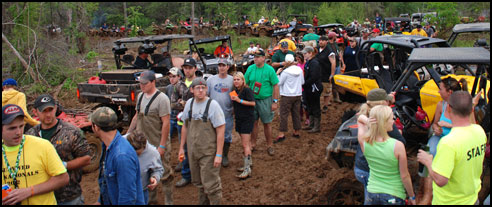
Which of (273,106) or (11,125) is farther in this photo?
(273,106)

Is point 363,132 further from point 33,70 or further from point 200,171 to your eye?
point 33,70

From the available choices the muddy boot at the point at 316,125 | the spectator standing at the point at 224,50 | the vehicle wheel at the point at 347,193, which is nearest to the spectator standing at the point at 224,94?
the vehicle wheel at the point at 347,193

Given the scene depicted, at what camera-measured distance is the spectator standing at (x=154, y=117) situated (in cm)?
440

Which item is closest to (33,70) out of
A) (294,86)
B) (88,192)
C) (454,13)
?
(88,192)

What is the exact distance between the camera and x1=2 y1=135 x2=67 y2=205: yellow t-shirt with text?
2709 mm

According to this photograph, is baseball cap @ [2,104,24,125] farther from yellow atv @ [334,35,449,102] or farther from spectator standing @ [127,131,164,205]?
yellow atv @ [334,35,449,102]

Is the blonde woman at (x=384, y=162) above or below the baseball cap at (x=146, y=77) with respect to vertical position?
below

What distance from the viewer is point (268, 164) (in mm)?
5824

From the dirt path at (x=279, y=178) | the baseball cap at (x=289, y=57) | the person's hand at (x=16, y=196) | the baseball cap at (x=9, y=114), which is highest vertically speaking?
the baseball cap at (x=289, y=57)

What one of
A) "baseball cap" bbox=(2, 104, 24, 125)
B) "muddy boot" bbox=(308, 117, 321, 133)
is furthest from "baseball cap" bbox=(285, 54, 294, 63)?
"baseball cap" bbox=(2, 104, 24, 125)

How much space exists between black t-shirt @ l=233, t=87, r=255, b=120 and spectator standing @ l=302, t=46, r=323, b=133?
1935 millimetres

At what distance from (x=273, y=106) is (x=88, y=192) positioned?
118 inches

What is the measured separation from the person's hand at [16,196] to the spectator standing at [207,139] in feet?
5.80

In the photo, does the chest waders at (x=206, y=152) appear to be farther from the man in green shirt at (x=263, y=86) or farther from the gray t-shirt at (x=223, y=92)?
the man in green shirt at (x=263, y=86)
